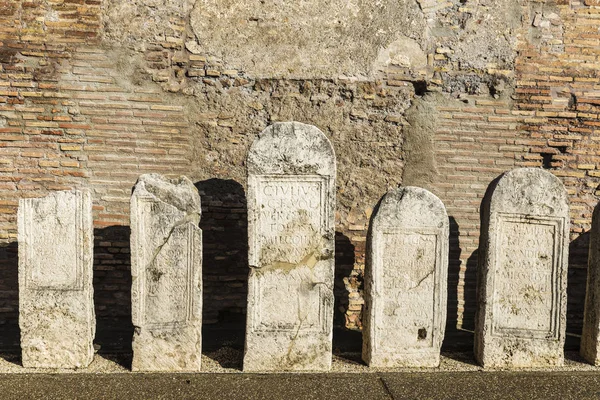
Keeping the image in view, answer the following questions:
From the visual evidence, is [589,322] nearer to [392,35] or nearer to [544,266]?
[544,266]

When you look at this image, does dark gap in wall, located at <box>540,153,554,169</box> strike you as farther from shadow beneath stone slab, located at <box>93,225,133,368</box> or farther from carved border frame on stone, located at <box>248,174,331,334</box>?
shadow beneath stone slab, located at <box>93,225,133,368</box>

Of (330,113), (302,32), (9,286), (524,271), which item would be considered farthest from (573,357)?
(9,286)

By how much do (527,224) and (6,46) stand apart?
504cm

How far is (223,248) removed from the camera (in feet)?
18.5

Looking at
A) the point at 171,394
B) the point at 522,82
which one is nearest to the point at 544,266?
the point at 522,82

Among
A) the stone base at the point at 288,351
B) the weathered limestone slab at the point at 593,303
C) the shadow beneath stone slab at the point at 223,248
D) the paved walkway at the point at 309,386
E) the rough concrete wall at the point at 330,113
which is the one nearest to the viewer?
the paved walkway at the point at 309,386

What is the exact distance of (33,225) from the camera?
427cm

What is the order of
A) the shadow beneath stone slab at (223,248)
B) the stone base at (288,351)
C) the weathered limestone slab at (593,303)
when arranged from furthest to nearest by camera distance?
the shadow beneath stone slab at (223,248) → the weathered limestone slab at (593,303) → the stone base at (288,351)

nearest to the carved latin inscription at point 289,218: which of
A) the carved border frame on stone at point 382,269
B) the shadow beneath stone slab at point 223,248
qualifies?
the carved border frame on stone at point 382,269

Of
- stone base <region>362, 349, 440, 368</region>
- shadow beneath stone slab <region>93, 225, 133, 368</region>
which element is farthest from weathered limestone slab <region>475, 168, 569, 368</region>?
shadow beneath stone slab <region>93, 225, 133, 368</region>

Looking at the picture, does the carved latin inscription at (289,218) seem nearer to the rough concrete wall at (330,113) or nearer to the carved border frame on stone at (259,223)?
the carved border frame on stone at (259,223)

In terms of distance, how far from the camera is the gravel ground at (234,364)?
4.27 metres

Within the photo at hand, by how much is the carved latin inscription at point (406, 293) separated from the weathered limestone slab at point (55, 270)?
2.35 meters

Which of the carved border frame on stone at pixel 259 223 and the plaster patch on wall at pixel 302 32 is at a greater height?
the plaster patch on wall at pixel 302 32
